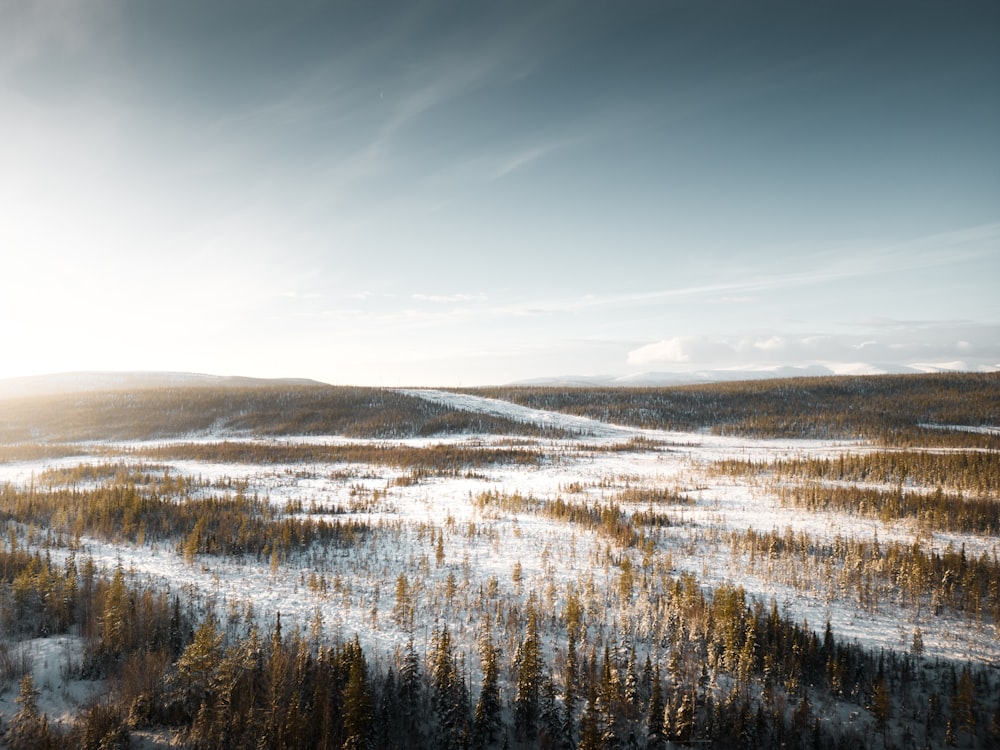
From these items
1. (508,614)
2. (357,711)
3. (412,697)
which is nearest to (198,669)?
(357,711)

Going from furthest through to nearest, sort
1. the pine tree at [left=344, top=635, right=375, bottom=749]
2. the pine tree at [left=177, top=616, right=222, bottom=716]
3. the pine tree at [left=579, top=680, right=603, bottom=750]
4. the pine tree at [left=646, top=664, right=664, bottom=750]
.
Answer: the pine tree at [left=177, top=616, right=222, bottom=716] → the pine tree at [left=646, top=664, right=664, bottom=750] → the pine tree at [left=344, top=635, right=375, bottom=749] → the pine tree at [left=579, top=680, right=603, bottom=750]

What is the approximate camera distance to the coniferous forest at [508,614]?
19.6 feet

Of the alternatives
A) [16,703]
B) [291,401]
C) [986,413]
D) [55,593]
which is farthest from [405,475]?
[986,413]

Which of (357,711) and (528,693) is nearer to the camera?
(357,711)

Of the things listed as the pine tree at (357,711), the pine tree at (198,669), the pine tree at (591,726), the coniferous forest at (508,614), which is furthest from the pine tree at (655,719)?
the pine tree at (198,669)

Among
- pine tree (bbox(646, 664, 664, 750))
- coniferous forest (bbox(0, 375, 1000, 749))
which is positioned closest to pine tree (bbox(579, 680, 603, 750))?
coniferous forest (bbox(0, 375, 1000, 749))

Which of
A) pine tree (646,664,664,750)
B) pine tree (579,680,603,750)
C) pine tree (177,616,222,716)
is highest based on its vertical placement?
pine tree (177,616,222,716)

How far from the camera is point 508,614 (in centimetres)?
877

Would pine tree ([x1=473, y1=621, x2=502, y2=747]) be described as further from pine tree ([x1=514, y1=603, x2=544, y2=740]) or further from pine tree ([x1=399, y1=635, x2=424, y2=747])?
pine tree ([x1=399, y1=635, x2=424, y2=747])

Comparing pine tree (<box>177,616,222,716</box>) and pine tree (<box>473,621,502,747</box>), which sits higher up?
pine tree (<box>177,616,222,716</box>)

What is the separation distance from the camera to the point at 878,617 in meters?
8.73

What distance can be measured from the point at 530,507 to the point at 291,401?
186ft

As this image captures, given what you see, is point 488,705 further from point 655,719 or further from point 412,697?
point 655,719

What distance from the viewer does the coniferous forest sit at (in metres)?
5.98
